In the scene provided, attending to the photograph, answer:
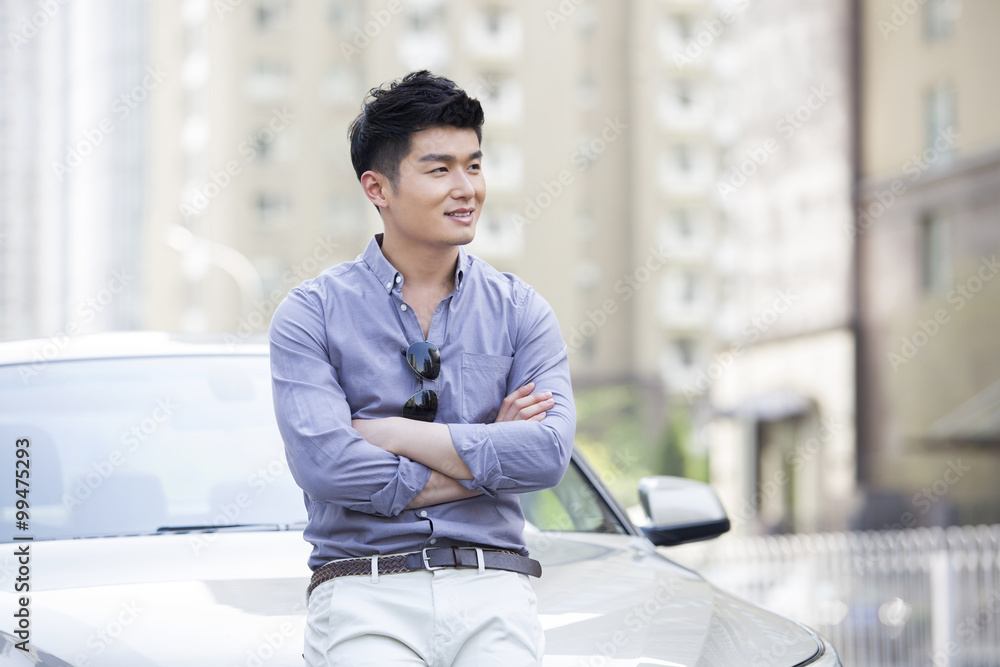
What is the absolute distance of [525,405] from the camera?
2283 mm

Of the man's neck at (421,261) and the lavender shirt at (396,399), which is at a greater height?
the man's neck at (421,261)

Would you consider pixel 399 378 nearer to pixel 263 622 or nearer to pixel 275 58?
pixel 263 622

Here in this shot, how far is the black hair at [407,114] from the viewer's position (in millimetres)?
2307

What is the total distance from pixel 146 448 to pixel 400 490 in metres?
1.30

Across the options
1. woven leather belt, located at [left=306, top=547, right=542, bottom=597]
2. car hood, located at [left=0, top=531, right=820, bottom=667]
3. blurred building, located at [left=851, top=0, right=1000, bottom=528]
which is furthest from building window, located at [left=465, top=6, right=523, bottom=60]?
woven leather belt, located at [left=306, top=547, right=542, bottom=597]

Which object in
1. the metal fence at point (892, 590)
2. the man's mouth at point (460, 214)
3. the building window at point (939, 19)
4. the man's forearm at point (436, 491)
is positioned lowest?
the metal fence at point (892, 590)

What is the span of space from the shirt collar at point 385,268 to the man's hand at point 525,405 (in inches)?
9.2

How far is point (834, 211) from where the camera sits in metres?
26.0

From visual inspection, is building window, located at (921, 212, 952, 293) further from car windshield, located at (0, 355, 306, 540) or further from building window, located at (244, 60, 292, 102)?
building window, located at (244, 60, 292, 102)

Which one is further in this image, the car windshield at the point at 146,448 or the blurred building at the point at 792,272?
the blurred building at the point at 792,272

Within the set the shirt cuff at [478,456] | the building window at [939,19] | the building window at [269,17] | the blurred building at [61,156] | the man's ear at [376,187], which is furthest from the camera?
the blurred building at [61,156]

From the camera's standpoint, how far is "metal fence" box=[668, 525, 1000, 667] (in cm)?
1072

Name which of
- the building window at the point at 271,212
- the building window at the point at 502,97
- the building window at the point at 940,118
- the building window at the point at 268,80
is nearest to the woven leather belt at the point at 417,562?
the building window at the point at 940,118

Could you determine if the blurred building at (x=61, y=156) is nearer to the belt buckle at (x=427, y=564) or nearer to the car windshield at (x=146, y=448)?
the car windshield at (x=146, y=448)
